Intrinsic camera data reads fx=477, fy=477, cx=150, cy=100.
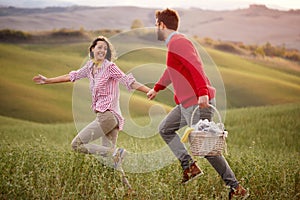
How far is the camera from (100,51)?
568 cm

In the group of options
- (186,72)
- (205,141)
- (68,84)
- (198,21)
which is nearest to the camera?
(205,141)

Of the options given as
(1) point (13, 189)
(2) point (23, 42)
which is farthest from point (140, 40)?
(2) point (23, 42)

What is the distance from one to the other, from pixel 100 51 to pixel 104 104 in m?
0.65

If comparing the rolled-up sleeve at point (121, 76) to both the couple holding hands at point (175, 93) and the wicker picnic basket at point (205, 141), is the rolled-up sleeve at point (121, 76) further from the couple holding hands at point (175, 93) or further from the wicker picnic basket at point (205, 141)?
the wicker picnic basket at point (205, 141)

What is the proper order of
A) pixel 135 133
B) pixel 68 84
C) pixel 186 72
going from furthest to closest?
pixel 68 84, pixel 135 133, pixel 186 72

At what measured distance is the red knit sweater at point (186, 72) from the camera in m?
5.13

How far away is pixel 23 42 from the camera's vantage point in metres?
37.6

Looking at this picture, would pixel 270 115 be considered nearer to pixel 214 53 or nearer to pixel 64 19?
pixel 214 53

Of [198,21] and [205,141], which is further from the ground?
[205,141]

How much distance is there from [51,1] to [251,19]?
Answer: 58.2ft

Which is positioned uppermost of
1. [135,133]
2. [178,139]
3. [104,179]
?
[178,139]

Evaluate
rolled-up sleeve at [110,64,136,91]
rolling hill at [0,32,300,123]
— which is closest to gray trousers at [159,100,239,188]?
rolled-up sleeve at [110,64,136,91]

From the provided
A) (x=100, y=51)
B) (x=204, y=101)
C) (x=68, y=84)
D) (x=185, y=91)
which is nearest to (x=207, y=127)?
(x=204, y=101)

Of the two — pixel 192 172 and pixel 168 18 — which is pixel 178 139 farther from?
pixel 168 18
